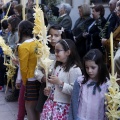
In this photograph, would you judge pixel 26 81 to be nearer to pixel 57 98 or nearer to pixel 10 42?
pixel 57 98

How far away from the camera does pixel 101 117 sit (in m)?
3.07

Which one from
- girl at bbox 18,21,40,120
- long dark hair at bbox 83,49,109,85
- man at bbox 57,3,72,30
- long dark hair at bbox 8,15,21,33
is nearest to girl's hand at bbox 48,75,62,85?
long dark hair at bbox 83,49,109,85

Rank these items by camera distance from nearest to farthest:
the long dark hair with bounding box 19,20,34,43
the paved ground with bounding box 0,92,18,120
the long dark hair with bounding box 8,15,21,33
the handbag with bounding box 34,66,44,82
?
the handbag with bounding box 34,66,44,82 < the long dark hair with bounding box 19,20,34,43 < the paved ground with bounding box 0,92,18,120 < the long dark hair with bounding box 8,15,21,33

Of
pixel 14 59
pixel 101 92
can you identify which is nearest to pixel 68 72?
pixel 101 92

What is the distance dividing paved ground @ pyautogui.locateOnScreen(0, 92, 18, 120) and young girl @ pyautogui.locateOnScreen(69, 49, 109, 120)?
2.66 metres

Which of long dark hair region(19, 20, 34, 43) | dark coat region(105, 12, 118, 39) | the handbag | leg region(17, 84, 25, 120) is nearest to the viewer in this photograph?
the handbag

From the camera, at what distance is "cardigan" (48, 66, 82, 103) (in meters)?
3.39

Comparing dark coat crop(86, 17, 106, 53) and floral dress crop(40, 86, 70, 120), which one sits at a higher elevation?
dark coat crop(86, 17, 106, 53)

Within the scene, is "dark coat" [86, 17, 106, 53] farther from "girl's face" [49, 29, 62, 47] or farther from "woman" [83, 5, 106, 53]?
"girl's face" [49, 29, 62, 47]

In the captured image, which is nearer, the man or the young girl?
the young girl

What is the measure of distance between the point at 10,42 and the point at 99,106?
3.77m

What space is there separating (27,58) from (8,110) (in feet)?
6.84

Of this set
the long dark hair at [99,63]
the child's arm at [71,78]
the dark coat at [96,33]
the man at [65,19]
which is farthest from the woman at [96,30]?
the long dark hair at [99,63]

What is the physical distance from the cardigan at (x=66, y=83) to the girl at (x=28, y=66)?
74 centimetres
